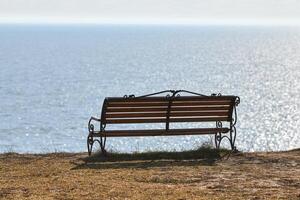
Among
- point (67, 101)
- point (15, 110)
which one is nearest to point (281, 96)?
point (67, 101)

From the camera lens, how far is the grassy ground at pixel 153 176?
8.73 meters

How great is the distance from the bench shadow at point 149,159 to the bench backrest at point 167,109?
0.71 metres

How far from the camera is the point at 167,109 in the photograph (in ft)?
41.4

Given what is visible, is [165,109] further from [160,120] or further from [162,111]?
[160,120]

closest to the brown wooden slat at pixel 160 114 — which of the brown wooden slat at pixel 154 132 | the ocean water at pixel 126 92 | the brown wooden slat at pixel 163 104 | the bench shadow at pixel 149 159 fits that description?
the brown wooden slat at pixel 163 104

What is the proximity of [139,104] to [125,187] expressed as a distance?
3509 millimetres

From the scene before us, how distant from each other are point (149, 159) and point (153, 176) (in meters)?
2.04

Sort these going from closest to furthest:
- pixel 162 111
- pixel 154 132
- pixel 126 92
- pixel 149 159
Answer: pixel 149 159 < pixel 154 132 < pixel 162 111 < pixel 126 92

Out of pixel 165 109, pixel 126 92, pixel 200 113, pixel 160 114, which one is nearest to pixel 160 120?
pixel 160 114

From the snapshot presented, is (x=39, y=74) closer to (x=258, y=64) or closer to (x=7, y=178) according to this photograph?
(x=258, y=64)

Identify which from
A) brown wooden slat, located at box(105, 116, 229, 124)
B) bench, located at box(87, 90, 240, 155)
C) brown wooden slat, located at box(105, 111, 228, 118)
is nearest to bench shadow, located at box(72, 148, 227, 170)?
bench, located at box(87, 90, 240, 155)

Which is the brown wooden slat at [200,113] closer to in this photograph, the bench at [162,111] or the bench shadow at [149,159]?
the bench at [162,111]

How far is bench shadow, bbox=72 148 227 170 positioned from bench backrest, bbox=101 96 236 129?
706mm

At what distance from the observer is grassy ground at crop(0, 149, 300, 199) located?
8734 mm
